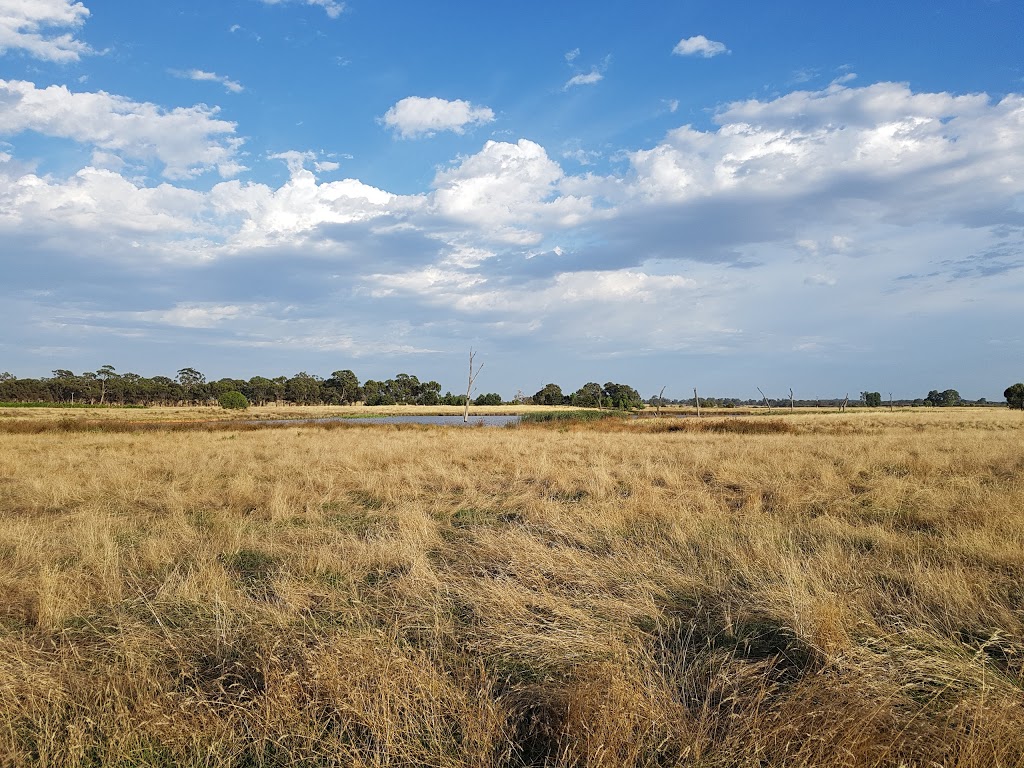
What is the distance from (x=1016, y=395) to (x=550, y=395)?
90.3 meters

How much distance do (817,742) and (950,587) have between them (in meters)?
2.87

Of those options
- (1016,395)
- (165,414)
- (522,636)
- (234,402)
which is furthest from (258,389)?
(1016,395)

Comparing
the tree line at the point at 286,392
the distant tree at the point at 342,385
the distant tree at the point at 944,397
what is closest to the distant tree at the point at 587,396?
Answer: the tree line at the point at 286,392

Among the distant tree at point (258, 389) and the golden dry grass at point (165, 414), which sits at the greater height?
the distant tree at point (258, 389)

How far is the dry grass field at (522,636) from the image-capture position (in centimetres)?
286

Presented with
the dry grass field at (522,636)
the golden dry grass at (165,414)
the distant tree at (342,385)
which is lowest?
the golden dry grass at (165,414)

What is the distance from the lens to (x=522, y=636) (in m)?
3.98

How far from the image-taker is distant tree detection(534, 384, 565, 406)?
474ft

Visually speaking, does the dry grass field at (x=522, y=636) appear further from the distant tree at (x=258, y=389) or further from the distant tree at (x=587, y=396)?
the distant tree at (x=258, y=389)

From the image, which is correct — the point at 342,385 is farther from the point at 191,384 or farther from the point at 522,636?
the point at 522,636

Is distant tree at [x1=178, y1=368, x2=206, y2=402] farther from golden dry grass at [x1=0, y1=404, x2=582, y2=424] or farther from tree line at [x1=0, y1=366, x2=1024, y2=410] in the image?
golden dry grass at [x1=0, y1=404, x2=582, y2=424]

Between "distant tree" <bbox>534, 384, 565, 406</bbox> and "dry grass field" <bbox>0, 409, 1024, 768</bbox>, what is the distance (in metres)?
135

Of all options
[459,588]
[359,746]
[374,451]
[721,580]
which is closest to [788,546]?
[721,580]

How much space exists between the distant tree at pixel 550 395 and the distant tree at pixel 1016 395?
284 ft
